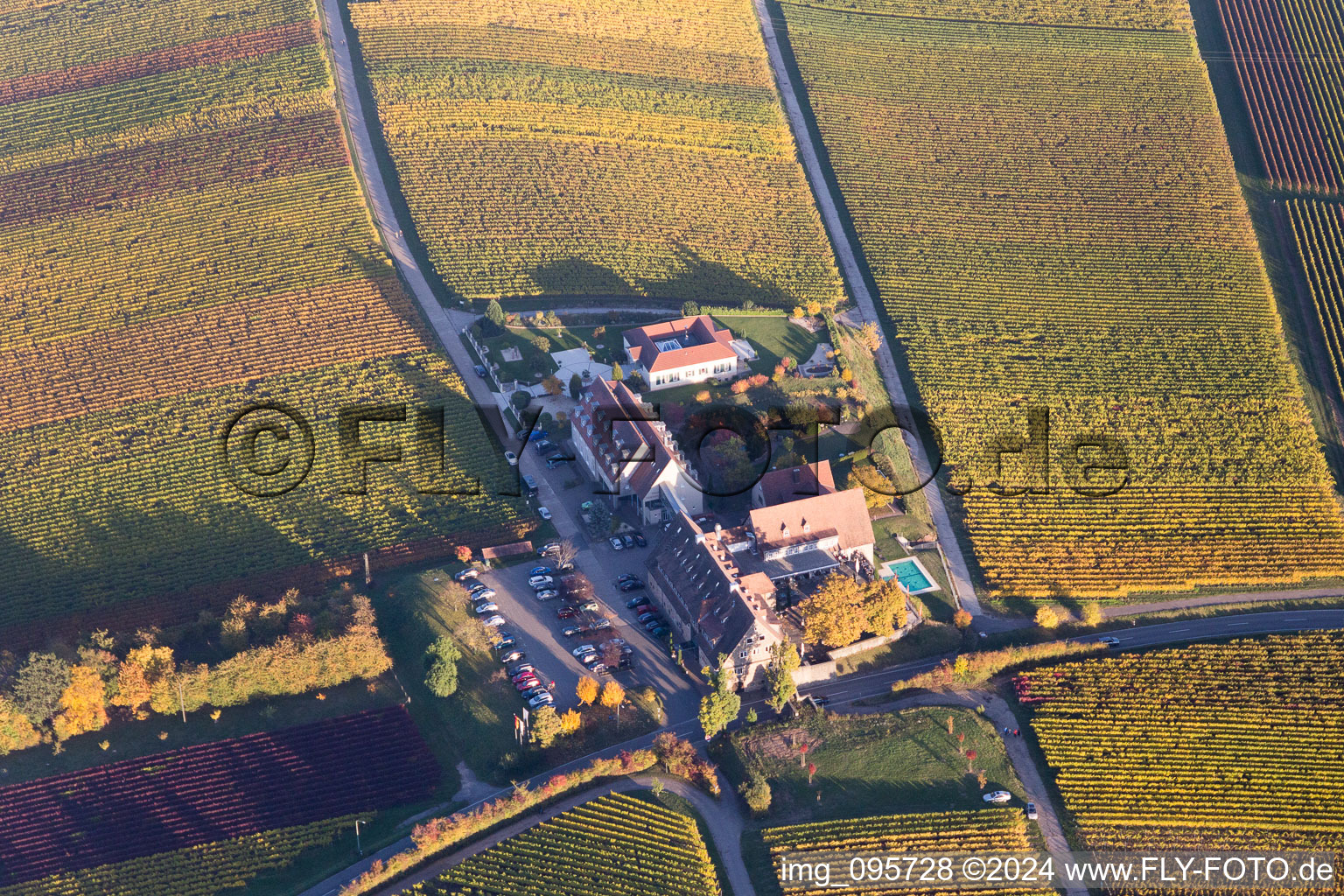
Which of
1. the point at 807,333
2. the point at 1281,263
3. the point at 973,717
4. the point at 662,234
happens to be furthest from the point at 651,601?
the point at 1281,263

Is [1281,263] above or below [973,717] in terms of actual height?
above

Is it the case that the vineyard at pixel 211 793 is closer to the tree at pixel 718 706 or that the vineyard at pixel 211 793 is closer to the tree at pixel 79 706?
the tree at pixel 79 706

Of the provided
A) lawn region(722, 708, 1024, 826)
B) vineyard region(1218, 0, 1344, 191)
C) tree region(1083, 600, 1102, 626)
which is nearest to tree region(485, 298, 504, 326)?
lawn region(722, 708, 1024, 826)

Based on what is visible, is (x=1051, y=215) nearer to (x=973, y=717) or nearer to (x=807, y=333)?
(x=807, y=333)

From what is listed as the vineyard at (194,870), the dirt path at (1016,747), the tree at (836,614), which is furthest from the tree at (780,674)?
the vineyard at (194,870)

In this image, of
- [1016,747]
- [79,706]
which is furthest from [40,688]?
[1016,747]

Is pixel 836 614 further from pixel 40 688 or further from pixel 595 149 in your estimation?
pixel 595 149

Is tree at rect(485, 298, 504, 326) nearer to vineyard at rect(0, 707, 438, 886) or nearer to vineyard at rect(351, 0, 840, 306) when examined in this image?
vineyard at rect(351, 0, 840, 306)
